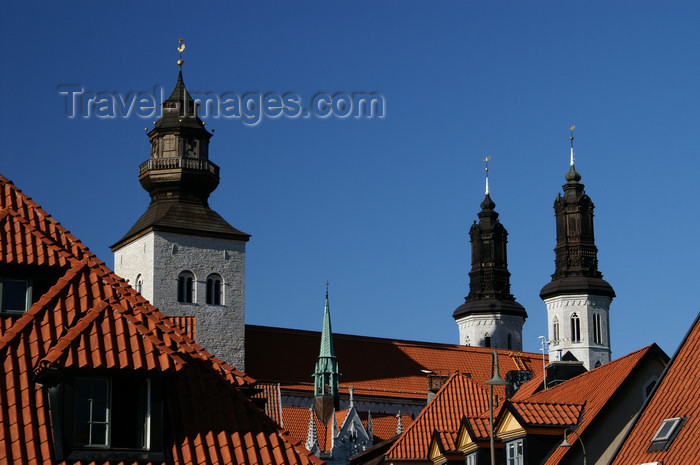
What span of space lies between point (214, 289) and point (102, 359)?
55.6 meters

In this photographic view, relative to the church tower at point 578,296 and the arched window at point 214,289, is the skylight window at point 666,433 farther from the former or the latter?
the church tower at point 578,296

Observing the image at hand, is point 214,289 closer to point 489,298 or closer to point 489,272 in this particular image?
point 489,298

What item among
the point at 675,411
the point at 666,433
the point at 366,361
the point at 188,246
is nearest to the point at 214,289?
the point at 188,246

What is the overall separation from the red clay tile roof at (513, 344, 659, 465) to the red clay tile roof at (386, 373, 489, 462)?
4.83 m

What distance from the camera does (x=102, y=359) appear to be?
13344 mm

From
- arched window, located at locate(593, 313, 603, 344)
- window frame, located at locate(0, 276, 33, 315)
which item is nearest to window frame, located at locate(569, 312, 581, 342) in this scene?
arched window, located at locate(593, 313, 603, 344)

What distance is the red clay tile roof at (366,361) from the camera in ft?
238

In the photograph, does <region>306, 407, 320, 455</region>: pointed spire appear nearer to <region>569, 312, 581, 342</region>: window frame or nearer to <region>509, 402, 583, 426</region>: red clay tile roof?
<region>569, 312, 581, 342</region>: window frame

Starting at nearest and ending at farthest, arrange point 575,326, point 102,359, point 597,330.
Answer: point 102,359 → point 575,326 → point 597,330

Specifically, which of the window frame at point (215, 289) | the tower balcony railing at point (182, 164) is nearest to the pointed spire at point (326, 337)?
the window frame at point (215, 289)

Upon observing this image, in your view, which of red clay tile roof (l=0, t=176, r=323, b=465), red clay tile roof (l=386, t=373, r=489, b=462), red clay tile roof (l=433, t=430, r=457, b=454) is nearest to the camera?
red clay tile roof (l=0, t=176, r=323, b=465)

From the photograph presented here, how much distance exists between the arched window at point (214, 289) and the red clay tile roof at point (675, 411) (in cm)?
4846

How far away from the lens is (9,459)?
12.8 metres

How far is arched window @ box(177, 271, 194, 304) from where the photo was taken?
67.6 m
